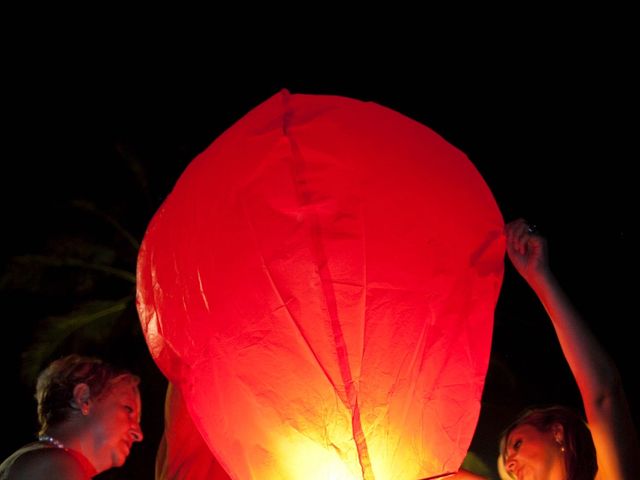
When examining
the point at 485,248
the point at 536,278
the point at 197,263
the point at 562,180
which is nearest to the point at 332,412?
the point at 197,263

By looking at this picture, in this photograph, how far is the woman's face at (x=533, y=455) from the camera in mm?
2928

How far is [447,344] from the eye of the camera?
2375 mm

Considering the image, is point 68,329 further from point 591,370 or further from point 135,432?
point 591,370

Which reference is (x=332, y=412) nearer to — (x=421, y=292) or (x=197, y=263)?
(x=421, y=292)

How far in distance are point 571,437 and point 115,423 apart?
185 cm

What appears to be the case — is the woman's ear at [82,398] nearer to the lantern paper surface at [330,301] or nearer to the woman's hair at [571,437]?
the lantern paper surface at [330,301]

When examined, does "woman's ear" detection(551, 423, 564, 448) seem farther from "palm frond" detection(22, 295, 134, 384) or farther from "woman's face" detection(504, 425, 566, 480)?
"palm frond" detection(22, 295, 134, 384)

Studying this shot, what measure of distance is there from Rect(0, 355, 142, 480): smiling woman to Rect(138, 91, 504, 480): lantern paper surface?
0.63m

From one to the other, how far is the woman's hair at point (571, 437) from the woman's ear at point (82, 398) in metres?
1.75

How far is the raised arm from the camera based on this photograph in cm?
257

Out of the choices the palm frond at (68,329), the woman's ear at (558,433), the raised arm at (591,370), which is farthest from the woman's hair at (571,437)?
the palm frond at (68,329)

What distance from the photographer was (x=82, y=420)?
2.95 m

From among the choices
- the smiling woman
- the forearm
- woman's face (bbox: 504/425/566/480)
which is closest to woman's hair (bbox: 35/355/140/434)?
the smiling woman

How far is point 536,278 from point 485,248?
1.36 ft
